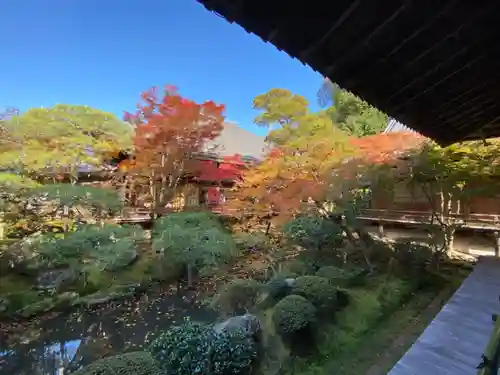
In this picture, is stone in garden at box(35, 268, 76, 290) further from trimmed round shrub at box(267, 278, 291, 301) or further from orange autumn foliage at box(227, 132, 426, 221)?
orange autumn foliage at box(227, 132, 426, 221)

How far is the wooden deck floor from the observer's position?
93.5 inches

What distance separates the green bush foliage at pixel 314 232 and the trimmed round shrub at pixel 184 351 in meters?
4.29

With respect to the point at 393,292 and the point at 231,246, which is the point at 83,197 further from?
the point at 393,292

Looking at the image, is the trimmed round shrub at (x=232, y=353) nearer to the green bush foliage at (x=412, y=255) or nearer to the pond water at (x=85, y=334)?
the pond water at (x=85, y=334)

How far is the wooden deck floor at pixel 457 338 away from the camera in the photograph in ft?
7.79

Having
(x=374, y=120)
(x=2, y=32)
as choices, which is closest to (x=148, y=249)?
(x=2, y=32)

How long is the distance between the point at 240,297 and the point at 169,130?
5822mm

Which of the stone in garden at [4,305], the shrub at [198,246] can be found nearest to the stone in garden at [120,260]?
the shrub at [198,246]

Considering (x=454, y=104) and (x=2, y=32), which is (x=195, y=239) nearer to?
(x=454, y=104)

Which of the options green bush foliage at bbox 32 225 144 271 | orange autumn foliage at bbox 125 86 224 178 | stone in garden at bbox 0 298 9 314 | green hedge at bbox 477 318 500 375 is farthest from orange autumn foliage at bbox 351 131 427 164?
stone in garden at bbox 0 298 9 314

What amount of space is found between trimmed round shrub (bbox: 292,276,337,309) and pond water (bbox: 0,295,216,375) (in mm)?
1692

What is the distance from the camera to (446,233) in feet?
25.0

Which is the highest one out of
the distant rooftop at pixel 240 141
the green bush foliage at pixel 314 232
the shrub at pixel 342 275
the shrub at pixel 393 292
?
the distant rooftop at pixel 240 141

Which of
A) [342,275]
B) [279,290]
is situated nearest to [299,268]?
[342,275]
